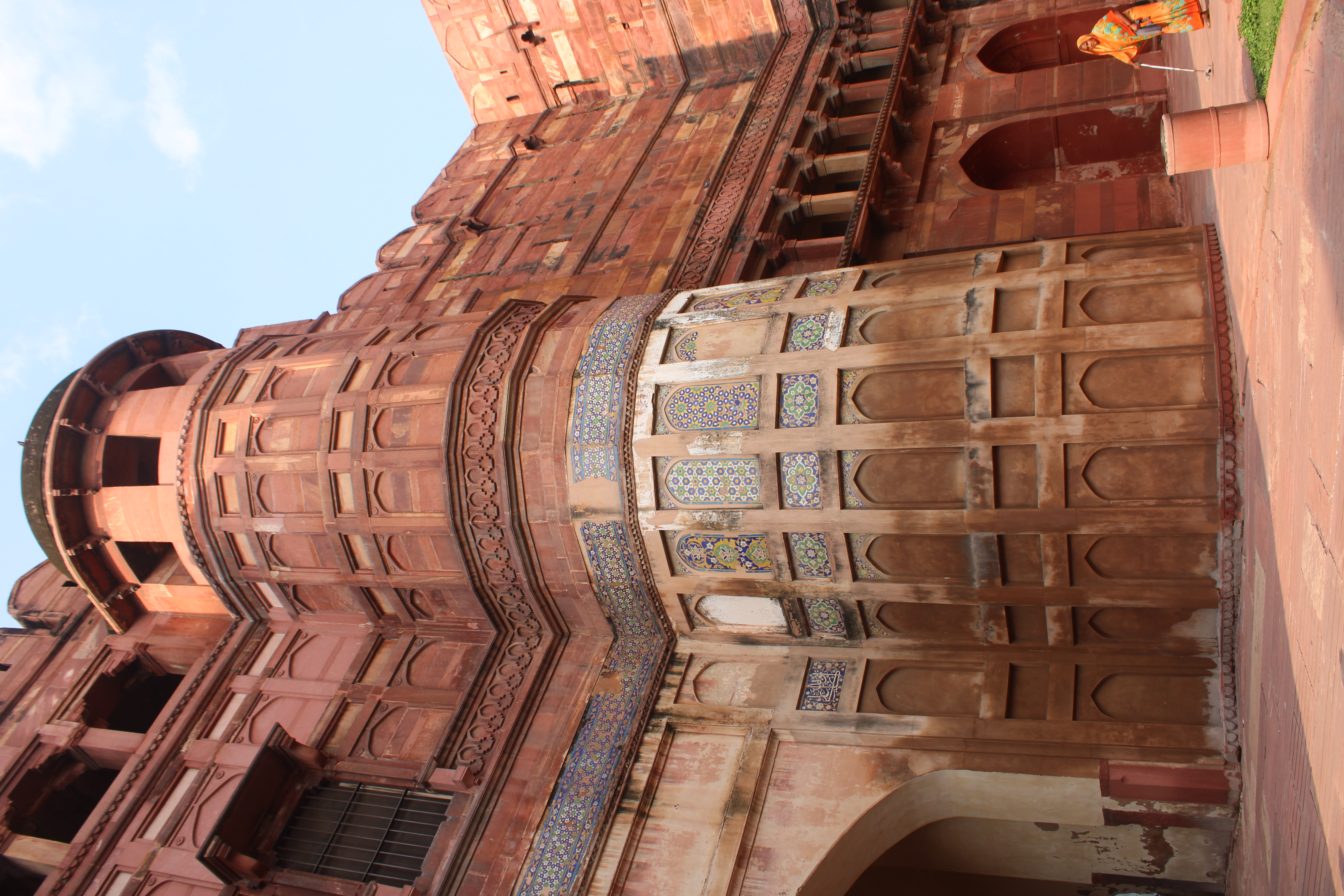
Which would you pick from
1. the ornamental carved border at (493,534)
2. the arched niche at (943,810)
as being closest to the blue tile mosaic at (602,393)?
the ornamental carved border at (493,534)

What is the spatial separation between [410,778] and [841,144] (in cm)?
1128

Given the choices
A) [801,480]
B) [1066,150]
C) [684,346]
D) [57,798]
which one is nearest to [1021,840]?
[801,480]

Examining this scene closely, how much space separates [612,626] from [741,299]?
12.0 ft

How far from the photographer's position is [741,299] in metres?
8.98

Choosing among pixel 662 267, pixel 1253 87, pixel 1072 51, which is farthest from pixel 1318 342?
pixel 1072 51

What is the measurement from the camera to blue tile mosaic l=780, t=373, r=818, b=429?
779cm

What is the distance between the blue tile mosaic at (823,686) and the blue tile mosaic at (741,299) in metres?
3.56

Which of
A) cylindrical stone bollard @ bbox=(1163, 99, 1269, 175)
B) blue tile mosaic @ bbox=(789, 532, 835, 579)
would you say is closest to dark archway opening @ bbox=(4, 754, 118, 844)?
blue tile mosaic @ bbox=(789, 532, 835, 579)

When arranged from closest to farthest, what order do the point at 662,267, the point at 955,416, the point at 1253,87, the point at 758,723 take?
the point at 1253,87 < the point at 955,416 < the point at 758,723 < the point at 662,267

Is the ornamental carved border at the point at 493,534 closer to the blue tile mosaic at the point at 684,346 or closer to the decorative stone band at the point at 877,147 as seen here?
the blue tile mosaic at the point at 684,346

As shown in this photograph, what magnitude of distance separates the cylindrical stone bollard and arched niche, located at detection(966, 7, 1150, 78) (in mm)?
9394

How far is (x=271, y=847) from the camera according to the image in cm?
894

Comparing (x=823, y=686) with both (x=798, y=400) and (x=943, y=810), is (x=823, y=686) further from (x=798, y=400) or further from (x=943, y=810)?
Answer: (x=798, y=400)

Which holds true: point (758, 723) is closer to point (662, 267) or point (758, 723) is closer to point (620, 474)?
point (620, 474)
